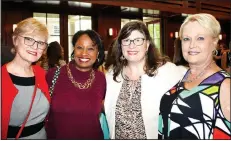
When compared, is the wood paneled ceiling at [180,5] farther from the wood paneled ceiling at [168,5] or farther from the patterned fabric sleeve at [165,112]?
the patterned fabric sleeve at [165,112]

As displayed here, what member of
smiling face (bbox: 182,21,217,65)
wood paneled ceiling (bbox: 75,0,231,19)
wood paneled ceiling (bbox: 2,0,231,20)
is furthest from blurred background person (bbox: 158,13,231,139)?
wood paneled ceiling (bbox: 75,0,231,19)

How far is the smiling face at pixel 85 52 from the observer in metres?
2.25

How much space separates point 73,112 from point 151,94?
668 mm

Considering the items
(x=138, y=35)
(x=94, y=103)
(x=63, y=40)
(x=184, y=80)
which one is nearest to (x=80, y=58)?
(x=94, y=103)

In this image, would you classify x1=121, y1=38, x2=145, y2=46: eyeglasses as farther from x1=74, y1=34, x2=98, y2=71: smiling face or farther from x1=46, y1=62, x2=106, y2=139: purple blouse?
x1=46, y1=62, x2=106, y2=139: purple blouse

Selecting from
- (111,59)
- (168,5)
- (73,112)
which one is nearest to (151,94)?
(111,59)

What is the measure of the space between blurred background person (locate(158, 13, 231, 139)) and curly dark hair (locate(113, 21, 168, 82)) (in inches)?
20.1

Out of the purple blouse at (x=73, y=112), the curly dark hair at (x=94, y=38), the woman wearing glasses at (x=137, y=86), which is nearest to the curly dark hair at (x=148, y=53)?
the woman wearing glasses at (x=137, y=86)

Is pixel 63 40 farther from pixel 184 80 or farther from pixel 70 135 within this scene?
pixel 184 80

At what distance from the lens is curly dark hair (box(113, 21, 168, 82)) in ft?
6.85

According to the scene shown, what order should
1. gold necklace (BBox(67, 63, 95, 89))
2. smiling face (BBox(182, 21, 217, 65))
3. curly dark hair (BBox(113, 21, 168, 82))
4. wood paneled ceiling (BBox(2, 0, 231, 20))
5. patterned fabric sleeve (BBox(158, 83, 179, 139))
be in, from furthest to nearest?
wood paneled ceiling (BBox(2, 0, 231, 20))
gold necklace (BBox(67, 63, 95, 89))
curly dark hair (BBox(113, 21, 168, 82))
patterned fabric sleeve (BBox(158, 83, 179, 139))
smiling face (BBox(182, 21, 217, 65))

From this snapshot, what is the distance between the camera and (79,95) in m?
2.18

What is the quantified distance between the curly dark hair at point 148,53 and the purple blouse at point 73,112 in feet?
1.00

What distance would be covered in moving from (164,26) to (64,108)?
915 cm
